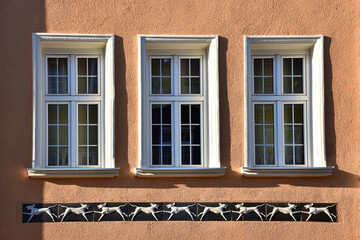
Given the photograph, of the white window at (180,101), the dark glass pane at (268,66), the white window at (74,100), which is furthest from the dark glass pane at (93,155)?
the dark glass pane at (268,66)

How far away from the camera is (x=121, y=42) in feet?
30.1

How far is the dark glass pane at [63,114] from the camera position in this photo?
30.4ft

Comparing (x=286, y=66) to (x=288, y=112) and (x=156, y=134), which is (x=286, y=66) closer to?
(x=288, y=112)

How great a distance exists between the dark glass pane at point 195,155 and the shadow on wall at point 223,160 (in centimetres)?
34

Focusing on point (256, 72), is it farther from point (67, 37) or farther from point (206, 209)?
point (67, 37)

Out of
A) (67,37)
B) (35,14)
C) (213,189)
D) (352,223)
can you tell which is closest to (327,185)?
(352,223)

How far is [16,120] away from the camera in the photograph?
29.5ft

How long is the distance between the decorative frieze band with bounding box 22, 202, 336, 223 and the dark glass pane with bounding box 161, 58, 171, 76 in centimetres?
193

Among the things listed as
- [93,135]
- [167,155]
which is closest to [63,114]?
[93,135]

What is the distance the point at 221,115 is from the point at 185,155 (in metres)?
0.80

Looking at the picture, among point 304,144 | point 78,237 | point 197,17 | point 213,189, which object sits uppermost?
point 197,17

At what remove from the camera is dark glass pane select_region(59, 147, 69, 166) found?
9.22 m

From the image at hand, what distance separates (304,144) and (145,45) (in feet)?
9.05

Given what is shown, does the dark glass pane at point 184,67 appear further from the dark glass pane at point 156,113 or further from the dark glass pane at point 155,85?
the dark glass pane at point 156,113
